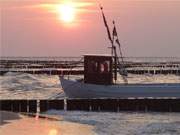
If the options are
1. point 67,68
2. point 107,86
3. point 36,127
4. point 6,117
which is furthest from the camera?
point 67,68

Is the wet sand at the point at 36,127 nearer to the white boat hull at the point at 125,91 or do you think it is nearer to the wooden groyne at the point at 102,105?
the wooden groyne at the point at 102,105

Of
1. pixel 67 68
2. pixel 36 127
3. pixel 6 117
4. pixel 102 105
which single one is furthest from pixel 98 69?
pixel 67 68

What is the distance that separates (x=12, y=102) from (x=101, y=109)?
14.7 ft

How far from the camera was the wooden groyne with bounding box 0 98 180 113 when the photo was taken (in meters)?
27.2

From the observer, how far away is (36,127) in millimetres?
18969

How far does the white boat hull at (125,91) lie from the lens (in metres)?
33.0

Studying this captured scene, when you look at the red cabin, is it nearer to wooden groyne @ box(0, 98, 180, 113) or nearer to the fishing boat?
the fishing boat

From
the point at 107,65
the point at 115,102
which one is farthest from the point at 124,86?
the point at 115,102

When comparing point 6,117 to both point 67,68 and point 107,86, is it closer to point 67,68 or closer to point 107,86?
point 107,86

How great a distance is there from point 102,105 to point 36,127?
30.2 feet

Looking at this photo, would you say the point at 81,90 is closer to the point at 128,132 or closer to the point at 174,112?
the point at 174,112

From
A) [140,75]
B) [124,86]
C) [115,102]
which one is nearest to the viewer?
[115,102]

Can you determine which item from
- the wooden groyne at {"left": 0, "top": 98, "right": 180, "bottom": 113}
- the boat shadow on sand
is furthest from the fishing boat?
the boat shadow on sand

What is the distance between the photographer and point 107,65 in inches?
1313
